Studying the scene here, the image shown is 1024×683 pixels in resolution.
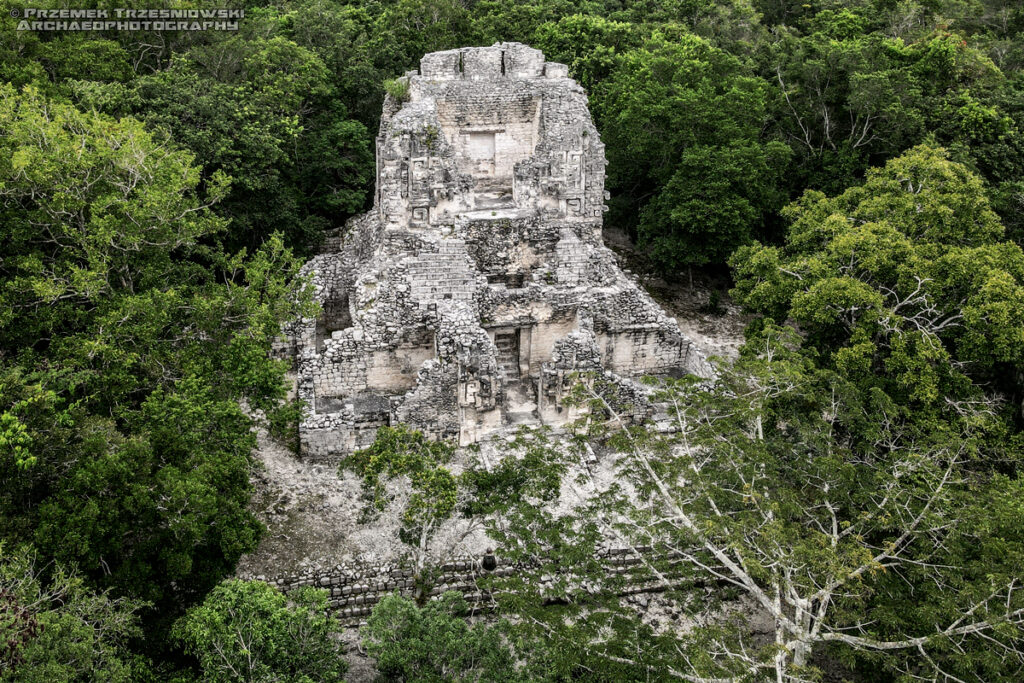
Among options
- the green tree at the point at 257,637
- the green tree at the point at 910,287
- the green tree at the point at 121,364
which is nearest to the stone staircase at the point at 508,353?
the green tree at the point at 121,364

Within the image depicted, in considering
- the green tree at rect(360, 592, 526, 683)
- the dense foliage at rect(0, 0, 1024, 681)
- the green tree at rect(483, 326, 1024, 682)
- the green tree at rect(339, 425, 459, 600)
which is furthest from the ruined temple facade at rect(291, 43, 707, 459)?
the green tree at rect(360, 592, 526, 683)

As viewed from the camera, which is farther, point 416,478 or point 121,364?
point 121,364

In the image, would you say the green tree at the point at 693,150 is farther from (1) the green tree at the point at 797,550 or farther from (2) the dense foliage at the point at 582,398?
(1) the green tree at the point at 797,550

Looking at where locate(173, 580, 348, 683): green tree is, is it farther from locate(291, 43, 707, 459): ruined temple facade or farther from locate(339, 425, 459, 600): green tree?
locate(291, 43, 707, 459): ruined temple facade

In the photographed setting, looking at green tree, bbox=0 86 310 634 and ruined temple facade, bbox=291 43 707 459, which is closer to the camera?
green tree, bbox=0 86 310 634

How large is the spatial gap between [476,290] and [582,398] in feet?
15.4

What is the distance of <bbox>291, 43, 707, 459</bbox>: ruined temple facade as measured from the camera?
17.5 metres

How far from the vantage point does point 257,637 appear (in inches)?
396

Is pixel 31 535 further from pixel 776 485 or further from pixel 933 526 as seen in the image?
pixel 933 526

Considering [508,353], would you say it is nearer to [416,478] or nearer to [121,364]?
[416,478]

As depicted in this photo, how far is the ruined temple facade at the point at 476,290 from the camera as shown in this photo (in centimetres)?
1747

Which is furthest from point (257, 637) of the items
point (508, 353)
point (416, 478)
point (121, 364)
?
point (508, 353)

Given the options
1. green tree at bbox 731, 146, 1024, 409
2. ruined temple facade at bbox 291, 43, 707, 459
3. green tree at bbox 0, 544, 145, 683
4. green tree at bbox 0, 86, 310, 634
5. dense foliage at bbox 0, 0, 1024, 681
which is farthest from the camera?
ruined temple facade at bbox 291, 43, 707, 459

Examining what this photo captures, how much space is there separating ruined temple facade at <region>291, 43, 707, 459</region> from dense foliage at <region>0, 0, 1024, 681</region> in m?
1.77
